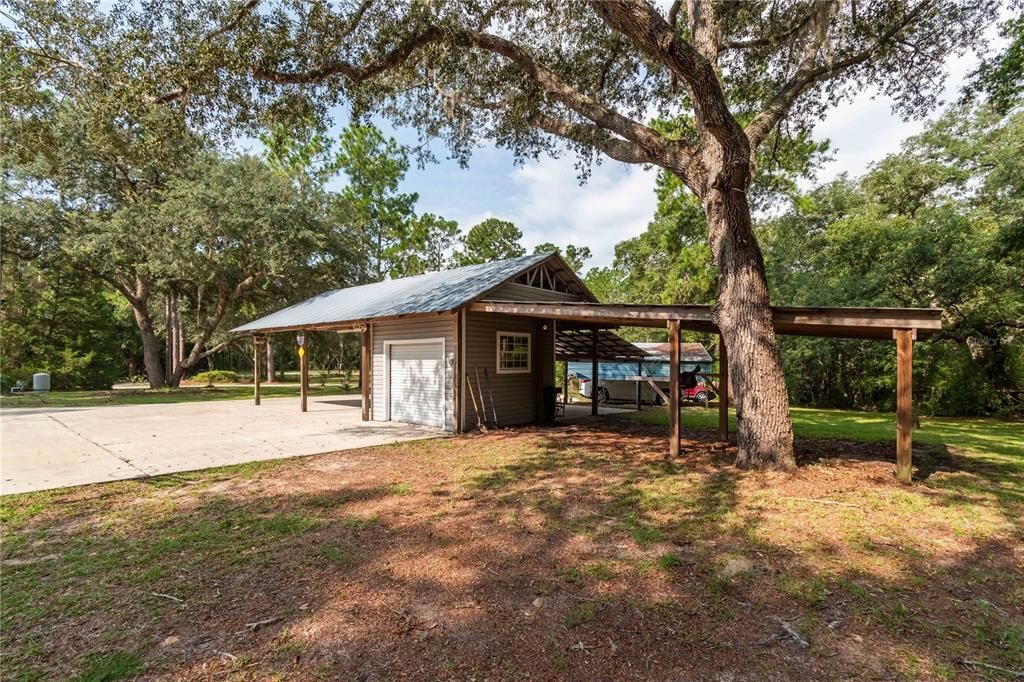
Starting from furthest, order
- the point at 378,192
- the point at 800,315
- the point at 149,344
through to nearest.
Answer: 1. the point at 378,192
2. the point at 149,344
3. the point at 800,315

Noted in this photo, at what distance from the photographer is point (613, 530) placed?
4422mm

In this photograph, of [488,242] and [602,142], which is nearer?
[602,142]

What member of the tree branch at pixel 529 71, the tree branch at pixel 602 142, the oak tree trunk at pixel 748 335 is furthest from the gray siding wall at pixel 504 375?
the oak tree trunk at pixel 748 335

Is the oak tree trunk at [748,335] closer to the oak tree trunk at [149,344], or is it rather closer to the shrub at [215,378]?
the oak tree trunk at [149,344]

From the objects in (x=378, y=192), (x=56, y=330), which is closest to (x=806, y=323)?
(x=56, y=330)

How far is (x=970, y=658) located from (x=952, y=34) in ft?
35.3

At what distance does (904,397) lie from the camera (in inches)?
231

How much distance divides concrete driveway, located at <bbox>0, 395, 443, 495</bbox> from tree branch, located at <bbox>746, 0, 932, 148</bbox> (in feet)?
26.0

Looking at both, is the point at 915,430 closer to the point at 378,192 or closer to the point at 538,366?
the point at 538,366

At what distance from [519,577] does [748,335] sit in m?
4.76

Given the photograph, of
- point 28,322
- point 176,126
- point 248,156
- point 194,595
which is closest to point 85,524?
point 194,595

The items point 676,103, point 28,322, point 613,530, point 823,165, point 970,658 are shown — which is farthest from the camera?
point 28,322

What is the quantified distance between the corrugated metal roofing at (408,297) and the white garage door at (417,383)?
105 centimetres

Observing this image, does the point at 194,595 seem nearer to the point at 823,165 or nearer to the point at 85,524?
the point at 85,524
